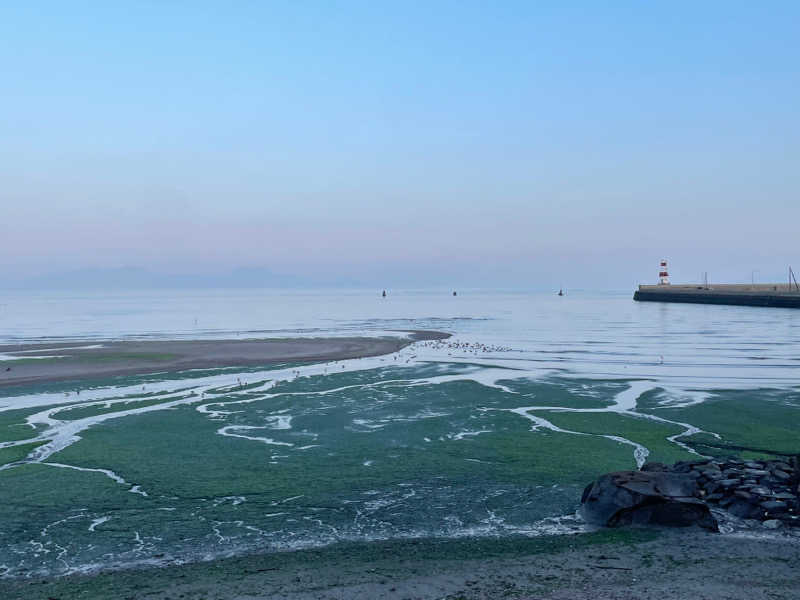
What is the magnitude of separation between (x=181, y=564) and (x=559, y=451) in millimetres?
13430

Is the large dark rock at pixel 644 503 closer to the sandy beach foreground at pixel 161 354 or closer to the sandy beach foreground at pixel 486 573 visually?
the sandy beach foreground at pixel 486 573

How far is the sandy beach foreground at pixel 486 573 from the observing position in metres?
12.0

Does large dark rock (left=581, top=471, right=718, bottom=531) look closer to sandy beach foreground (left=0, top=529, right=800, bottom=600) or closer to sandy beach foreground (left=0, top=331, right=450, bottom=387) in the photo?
sandy beach foreground (left=0, top=529, right=800, bottom=600)

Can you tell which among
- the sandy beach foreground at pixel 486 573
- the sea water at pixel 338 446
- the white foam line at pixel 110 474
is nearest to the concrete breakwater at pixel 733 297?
the sea water at pixel 338 446

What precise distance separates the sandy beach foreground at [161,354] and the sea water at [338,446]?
414 centimetres

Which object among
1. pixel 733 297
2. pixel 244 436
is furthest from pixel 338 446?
pixel 733 297

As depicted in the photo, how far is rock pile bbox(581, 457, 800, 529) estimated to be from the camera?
15.6 meters

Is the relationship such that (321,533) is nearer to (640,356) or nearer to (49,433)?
(49,433)

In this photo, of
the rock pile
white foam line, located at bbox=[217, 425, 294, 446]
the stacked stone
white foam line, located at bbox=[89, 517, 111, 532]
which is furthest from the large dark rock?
white foam line, located at bbox=[217, 425, 294, 446]

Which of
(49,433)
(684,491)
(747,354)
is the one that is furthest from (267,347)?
(684,491)

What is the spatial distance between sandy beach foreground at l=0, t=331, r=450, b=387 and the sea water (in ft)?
13.6

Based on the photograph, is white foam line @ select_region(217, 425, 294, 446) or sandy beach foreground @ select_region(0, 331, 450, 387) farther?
sandy beach foreground @ select_region(0, 331, 450, 387)

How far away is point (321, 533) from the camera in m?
15.3

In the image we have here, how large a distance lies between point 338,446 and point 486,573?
446 inches
